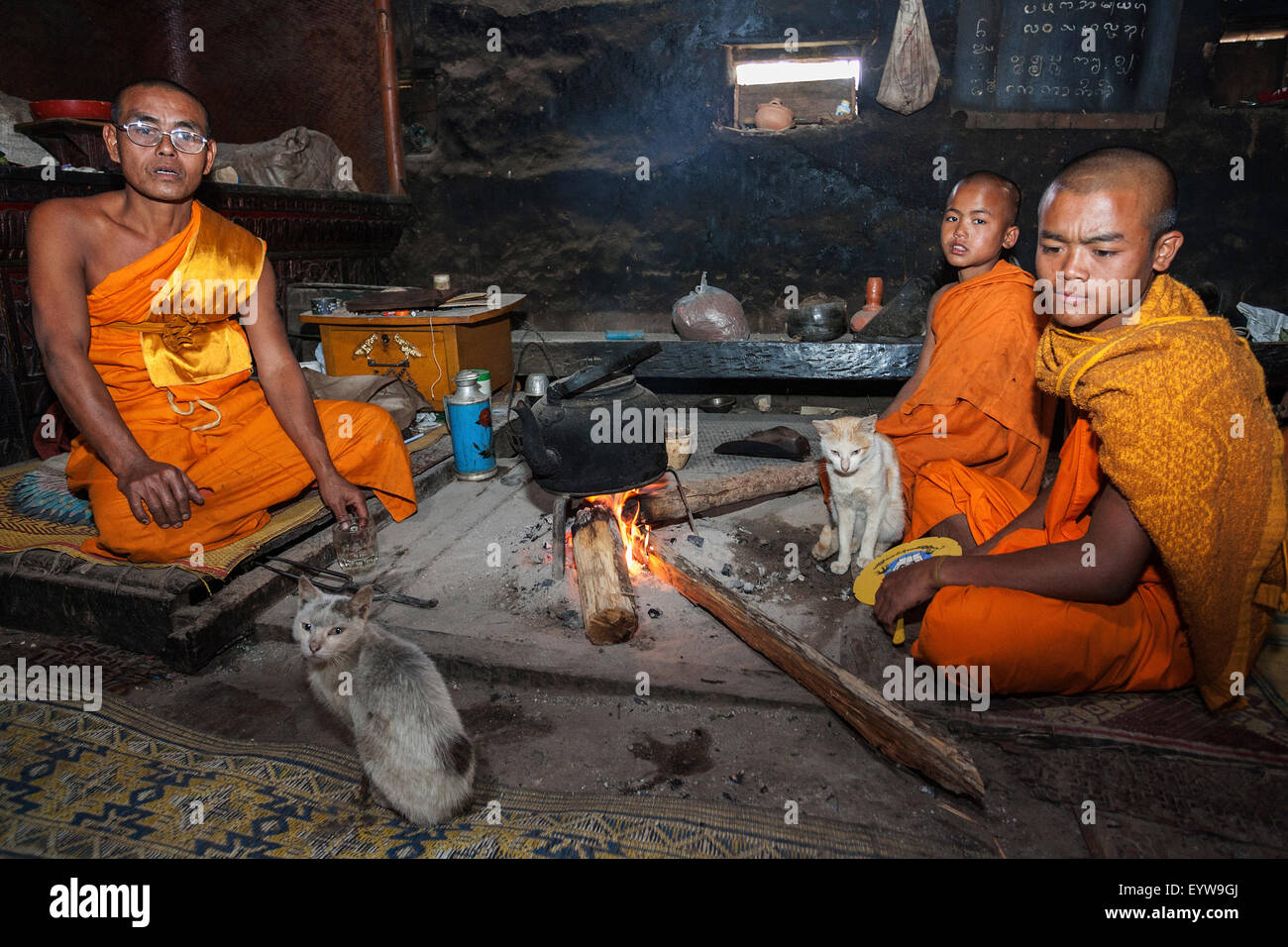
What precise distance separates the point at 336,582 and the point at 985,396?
3.09m

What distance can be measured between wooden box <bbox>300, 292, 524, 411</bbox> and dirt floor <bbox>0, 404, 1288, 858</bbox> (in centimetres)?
200

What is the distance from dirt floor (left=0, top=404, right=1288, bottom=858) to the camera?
193cm

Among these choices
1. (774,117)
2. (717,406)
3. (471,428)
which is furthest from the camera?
(774,117)

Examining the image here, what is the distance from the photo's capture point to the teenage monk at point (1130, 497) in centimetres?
190

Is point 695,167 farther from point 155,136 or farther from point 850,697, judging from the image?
point 850,697

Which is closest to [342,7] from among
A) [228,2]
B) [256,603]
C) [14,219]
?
[228,2]

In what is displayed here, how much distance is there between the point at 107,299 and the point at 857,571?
3437 millimetres

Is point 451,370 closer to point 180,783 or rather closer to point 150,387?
point 150,387

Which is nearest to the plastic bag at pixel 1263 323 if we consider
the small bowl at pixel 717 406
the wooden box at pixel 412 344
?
the small bowl at pixel 717 406

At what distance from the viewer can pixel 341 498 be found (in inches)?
133

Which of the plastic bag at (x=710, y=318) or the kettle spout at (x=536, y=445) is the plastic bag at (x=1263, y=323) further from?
the kettle spout at (x=536, y=445)

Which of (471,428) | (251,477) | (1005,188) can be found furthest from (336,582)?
(1005,188)

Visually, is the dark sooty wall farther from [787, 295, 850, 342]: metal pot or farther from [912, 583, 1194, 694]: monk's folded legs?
[912, 583, 1194, 694]: monk's folded legs

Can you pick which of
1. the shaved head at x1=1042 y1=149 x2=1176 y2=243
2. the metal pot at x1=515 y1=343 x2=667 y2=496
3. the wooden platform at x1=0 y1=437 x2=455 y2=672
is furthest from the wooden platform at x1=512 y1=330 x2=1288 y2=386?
the shaved head at x1=1042 y1=149 x2=1176 y2=243
